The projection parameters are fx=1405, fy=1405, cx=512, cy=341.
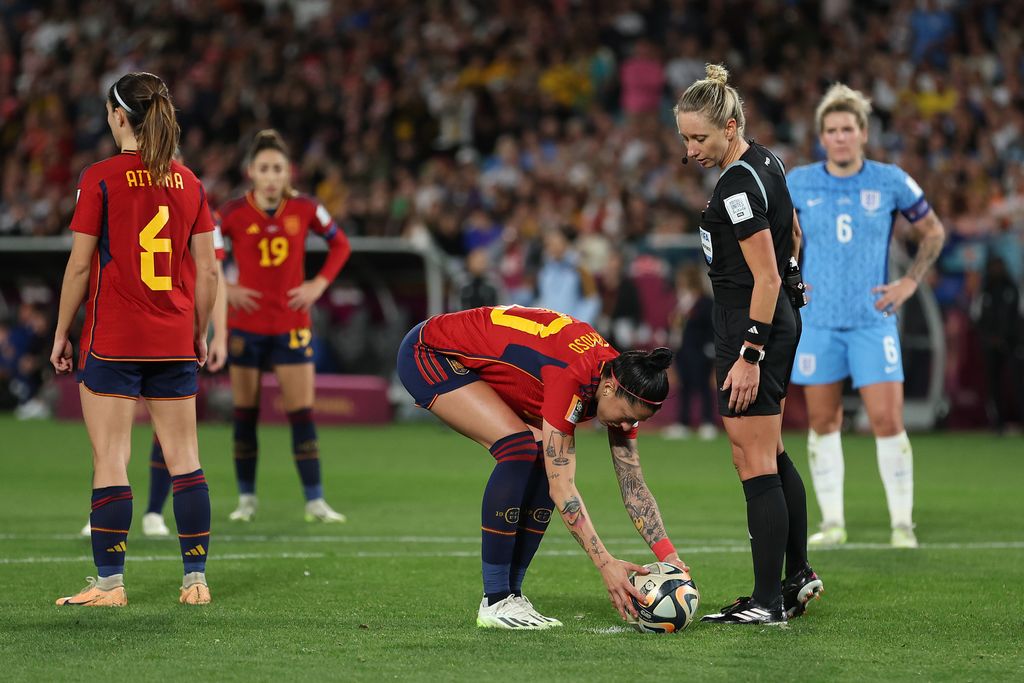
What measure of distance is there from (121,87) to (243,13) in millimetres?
21539

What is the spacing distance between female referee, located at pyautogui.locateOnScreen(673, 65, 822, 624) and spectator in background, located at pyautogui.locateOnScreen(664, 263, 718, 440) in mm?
11317

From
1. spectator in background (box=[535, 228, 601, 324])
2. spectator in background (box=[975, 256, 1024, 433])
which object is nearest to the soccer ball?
spectator in background (box=[975, 256, 1024, 433])

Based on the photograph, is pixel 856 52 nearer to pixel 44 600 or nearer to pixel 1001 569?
pixel 1001 569

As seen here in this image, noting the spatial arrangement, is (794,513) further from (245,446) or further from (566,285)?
(566,285)

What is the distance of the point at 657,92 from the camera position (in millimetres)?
22312

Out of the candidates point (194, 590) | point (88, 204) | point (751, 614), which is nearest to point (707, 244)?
point (751, 614)

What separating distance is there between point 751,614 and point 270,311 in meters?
4.72

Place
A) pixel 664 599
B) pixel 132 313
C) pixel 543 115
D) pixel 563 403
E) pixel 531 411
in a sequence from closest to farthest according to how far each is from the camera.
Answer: pixel 563 403
pixel 664 599
pixel 531 411
pixel 132 313
pixel 543 115

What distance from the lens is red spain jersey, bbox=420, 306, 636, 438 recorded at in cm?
566

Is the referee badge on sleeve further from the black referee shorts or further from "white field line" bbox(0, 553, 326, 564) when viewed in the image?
"white field line" bbox(0, 553, 326, 564)

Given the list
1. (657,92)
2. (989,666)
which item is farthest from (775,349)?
(657,92)

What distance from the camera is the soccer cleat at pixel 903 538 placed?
8.47 metres

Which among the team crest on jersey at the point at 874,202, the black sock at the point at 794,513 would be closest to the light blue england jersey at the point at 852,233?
the team crest on jersey at the point at 874,202

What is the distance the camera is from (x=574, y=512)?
5.71 m
